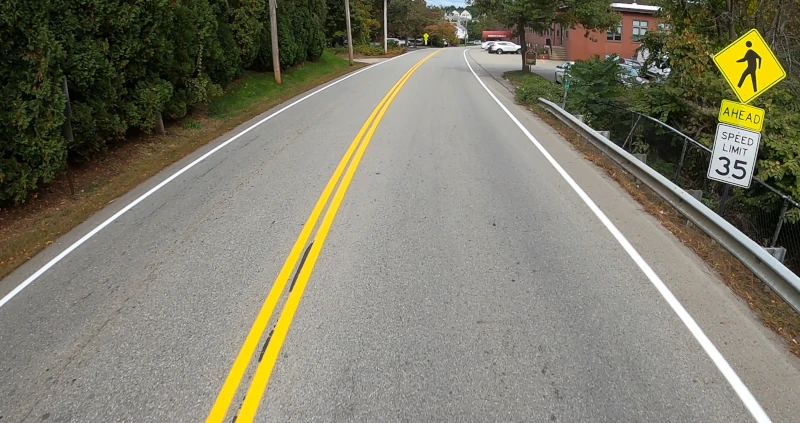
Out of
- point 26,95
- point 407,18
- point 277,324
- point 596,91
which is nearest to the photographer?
point 277,324

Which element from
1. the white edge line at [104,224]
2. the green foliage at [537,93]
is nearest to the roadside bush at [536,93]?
the green foliage at [537,93]

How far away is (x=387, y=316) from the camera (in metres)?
4.67

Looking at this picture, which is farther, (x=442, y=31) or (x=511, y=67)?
(x=442, y=31)

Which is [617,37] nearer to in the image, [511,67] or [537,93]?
[511,67]

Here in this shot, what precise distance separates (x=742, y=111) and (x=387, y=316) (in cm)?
530

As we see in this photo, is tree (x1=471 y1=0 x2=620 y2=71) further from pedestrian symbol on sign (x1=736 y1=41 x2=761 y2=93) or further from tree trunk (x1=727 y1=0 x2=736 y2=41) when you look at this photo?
pedestrian symbol on sign (x1=736 y1=41 x2=761 y2=93)

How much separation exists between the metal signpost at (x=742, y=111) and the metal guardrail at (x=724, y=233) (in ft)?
1.82

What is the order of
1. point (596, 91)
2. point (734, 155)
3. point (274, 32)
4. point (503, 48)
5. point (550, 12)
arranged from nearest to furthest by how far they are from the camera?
point (734, 155) < point (596, 91) < point (274, 32) < point (550, 12) < point (503, 48)

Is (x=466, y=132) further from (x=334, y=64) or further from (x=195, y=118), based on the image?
(x=334, y=64)

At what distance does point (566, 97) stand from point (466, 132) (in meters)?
5.02

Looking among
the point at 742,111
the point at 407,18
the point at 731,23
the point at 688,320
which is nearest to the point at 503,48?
the point at 407,18

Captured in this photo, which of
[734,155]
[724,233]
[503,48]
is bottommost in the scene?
[724,233]

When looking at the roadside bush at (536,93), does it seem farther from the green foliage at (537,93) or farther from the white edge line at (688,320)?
the white edge line at (688,320)

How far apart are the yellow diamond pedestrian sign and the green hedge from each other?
9681mm
